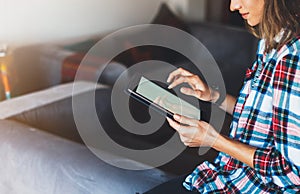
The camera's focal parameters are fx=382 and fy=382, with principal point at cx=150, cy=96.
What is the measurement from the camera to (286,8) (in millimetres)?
759

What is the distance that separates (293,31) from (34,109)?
99cm

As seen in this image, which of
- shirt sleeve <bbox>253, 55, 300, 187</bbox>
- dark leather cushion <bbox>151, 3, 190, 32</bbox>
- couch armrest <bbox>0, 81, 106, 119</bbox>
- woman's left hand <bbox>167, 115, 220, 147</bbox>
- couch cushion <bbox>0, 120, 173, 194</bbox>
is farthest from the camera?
dark leather cushion <bbox>151, 3, 190, 32</bbox>

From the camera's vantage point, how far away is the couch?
3.42ft

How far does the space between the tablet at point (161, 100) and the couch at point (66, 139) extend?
93mm

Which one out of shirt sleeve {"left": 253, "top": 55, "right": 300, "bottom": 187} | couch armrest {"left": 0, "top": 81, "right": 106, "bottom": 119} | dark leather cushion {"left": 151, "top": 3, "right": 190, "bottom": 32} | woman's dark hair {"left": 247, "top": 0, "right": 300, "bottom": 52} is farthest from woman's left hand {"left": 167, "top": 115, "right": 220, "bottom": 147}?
dark leather cushion {"left": 151, "top": 3, "right": 190, "bottom": 32}

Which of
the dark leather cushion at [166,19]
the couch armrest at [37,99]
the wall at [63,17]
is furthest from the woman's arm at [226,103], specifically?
the dark leather cushion at [166,19]

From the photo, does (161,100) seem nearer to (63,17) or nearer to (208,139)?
(208,139)

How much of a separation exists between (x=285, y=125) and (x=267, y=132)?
8cm

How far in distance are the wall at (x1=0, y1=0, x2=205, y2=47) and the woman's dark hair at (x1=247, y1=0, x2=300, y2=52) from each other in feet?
4.82

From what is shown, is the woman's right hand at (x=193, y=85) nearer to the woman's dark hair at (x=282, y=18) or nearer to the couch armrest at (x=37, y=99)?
the woman's dark hair at (x=282, y=18)

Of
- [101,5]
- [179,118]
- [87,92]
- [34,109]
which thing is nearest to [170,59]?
[101,5]

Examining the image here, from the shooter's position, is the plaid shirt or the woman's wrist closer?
the plaid shirt

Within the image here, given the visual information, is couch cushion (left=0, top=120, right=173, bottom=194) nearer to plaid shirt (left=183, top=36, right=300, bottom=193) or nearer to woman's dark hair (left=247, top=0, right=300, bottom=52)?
plaid shirt (left=183, top=36, right=300, bottom=193)

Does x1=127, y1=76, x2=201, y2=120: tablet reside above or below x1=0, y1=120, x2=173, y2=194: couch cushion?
above
